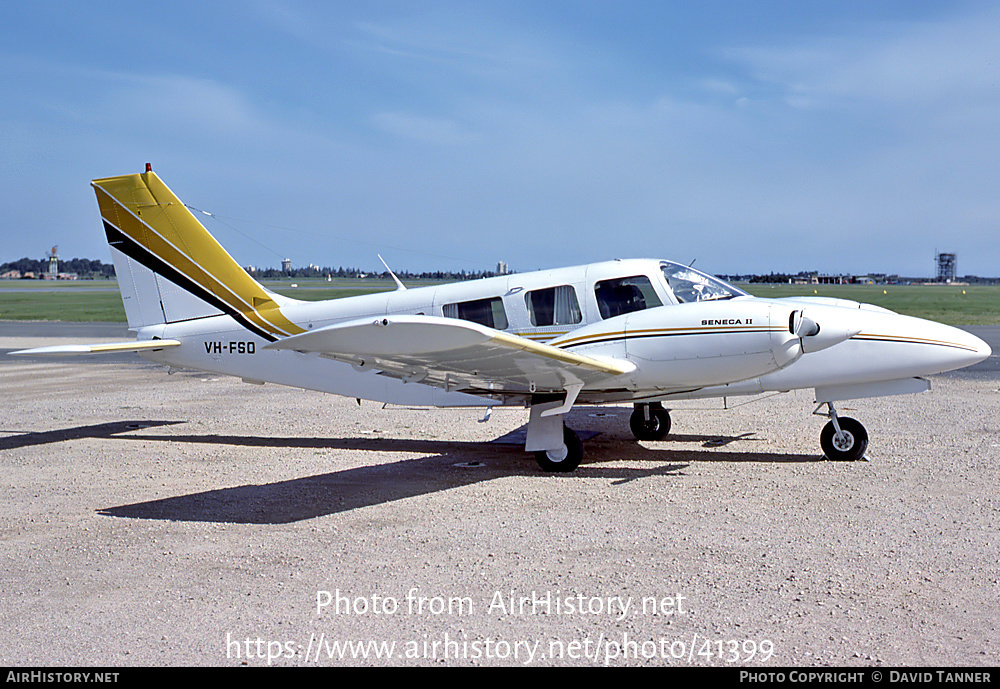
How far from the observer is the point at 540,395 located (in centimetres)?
954

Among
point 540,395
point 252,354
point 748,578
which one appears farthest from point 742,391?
point 252,354

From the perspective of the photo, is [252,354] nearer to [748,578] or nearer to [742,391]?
[742,391]

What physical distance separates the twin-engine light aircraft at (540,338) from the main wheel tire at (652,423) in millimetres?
28

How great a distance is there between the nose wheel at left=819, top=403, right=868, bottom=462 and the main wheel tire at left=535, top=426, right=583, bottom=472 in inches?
120

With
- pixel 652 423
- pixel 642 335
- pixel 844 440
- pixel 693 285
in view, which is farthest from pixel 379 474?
pixel 844 440

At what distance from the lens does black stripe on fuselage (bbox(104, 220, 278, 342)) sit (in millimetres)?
11273

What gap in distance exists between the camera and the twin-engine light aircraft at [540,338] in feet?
27.6

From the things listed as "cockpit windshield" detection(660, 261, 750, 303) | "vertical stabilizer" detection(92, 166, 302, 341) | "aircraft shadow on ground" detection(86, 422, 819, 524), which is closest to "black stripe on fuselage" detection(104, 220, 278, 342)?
"vertical stabilizer" detection(92, 166, 302, 341)

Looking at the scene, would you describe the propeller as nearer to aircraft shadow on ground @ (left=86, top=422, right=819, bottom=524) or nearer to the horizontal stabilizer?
aircraft shadow on ground @ (left=86, top=422, right=819, bottom=524)

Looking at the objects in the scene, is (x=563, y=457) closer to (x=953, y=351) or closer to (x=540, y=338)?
(x=540, y=338)

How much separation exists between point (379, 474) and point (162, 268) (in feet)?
16.2

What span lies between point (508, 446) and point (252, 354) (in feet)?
12.2

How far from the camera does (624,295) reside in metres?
9.56

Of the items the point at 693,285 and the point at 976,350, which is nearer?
the point at 976,350
